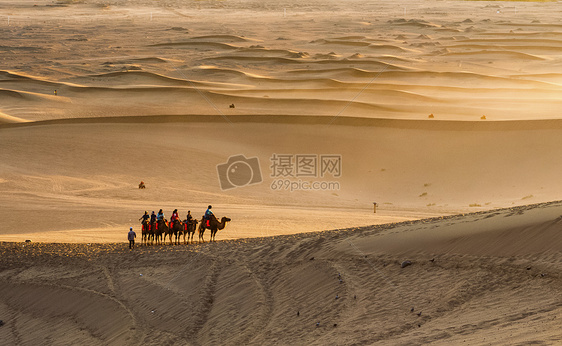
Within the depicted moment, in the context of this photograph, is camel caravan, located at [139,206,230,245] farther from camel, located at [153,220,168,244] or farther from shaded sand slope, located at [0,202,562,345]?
shaded sand slope, located at [0,202,562,345]

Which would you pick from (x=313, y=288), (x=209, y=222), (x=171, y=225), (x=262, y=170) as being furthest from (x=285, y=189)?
(x=313, y=288)

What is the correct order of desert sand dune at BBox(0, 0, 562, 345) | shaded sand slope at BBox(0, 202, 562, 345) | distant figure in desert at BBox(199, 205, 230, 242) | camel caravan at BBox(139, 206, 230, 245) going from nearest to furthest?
shaded sand slope at BBox(0, 202, 562, 345), desert sand dune at BBox(0, 0, 562, 345), camel caravan at BBox(139, 206, 230, 245), distant figure in desert at BBox(199, 205, 230, 242)

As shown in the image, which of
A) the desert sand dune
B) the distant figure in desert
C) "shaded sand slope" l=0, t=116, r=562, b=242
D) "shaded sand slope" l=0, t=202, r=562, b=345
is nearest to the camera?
"shaded sand slope" l=0, t=202, r=562, b=345

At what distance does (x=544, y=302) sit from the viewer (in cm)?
769

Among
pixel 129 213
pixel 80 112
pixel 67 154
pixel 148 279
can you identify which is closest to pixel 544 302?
pixel 148 279

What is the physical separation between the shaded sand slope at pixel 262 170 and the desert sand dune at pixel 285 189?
12cm

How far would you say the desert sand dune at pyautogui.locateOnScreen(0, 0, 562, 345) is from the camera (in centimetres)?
900

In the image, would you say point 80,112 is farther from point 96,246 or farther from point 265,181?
point 96,246

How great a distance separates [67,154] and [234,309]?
17.3m

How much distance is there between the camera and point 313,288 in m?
9.93

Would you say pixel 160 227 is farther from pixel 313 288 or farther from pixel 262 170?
pixel 262 170

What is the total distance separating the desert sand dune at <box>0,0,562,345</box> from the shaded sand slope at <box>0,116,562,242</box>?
0.38 ft

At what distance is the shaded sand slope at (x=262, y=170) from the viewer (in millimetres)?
18031

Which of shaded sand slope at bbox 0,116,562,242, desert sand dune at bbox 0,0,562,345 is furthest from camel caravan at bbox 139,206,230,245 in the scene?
shaded sand slope at bbox 0,116,562,242
